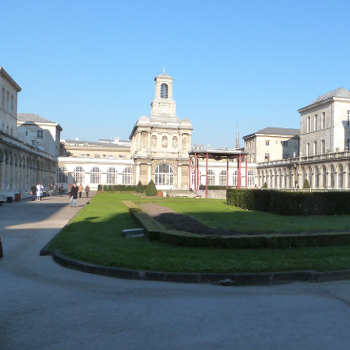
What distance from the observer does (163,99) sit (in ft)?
250

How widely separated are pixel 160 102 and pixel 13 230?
63.3 m

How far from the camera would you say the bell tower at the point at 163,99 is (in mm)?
75562

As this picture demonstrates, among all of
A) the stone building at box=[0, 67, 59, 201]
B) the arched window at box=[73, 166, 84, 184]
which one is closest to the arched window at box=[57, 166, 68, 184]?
the arched window at box=[73, 166, 84, 184]

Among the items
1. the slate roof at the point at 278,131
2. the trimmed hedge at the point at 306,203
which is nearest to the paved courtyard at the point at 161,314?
the trimmed hedge at the point at 306,203

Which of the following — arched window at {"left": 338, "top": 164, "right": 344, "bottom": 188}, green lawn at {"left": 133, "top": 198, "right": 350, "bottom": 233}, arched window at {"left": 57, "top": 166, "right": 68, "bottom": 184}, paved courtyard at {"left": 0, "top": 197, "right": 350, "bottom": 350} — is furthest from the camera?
arched window at {"left": 57, "top": 166, "right": 68, "bottom": 184}

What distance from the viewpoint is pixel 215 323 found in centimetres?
537

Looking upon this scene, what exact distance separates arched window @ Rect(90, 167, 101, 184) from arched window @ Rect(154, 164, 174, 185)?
10.7 metres

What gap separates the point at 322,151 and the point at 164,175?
2835 centimetres

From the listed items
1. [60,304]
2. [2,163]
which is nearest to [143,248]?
[60,304]

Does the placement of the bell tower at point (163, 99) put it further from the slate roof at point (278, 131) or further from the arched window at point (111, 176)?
the slate roof at point (278, 131)

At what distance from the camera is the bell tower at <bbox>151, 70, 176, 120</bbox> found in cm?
7556

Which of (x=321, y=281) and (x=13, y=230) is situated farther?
(x=13, y=230)

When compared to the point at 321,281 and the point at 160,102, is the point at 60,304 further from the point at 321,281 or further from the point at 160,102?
the point at 160,102

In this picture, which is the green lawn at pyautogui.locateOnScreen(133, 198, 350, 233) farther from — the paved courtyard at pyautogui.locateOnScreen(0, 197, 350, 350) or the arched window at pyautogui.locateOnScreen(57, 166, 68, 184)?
the arched window at pyautogui.locateOnScreen(57, 166, 68, 184)
